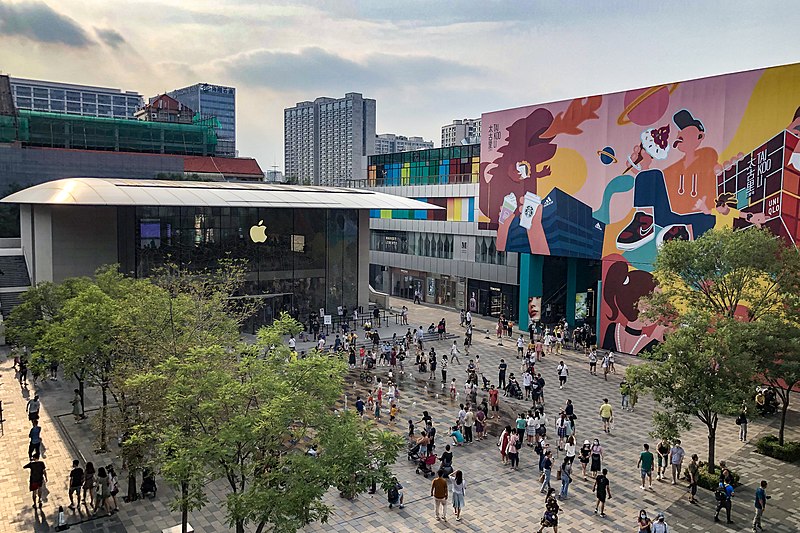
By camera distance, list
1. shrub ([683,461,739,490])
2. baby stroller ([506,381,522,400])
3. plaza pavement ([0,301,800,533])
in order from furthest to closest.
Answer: baby stroller ([506,381,522,400]), shrub ([683,461,739,490]), plaza pavement ([0,301,800,533])

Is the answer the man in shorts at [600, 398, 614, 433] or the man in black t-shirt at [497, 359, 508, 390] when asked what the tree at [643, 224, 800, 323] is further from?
the man in black t-shirt at [497, 359, 508, 390]

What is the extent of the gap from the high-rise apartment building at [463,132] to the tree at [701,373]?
44857mm

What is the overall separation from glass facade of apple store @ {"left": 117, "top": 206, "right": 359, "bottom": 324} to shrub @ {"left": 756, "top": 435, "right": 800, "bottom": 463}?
27951 mm

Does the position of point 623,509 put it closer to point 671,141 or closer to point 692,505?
point 692,505

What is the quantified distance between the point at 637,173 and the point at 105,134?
70413mm

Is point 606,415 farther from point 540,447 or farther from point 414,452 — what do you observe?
point 414,452

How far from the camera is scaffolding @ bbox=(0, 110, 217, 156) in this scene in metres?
75.1

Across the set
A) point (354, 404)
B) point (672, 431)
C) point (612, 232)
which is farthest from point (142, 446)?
point (612, 232)

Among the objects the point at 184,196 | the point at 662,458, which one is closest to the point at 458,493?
the point at 662,458

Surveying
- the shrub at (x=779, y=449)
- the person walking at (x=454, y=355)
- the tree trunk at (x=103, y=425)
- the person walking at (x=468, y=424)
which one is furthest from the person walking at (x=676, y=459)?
the tree trunk at (x=103, y=425)

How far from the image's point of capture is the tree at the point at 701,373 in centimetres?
1764

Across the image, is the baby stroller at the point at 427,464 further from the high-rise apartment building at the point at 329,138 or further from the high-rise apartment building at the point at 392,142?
the high-rise apartment building at the point at 392,142

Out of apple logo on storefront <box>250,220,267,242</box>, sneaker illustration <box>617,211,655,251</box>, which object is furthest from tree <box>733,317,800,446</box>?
apple logo on storefront <box>250,220,267,242</box>

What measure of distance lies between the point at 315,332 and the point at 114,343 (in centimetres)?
1987
